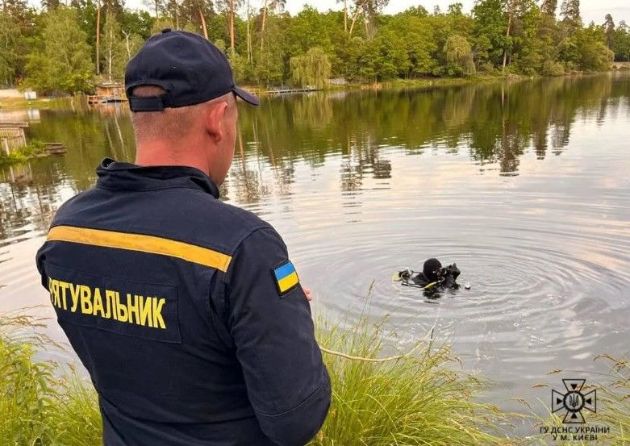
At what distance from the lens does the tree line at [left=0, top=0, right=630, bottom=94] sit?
193ft

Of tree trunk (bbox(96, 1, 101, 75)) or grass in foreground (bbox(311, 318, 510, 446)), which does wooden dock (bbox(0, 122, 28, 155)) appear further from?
tree trunk (bbox(96, 1, 101, 75))

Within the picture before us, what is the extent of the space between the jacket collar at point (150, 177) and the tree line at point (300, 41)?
53.8 metres

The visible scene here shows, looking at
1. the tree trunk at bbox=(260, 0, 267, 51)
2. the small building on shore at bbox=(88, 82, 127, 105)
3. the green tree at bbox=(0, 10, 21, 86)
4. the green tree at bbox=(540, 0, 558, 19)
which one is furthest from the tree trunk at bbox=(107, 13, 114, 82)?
the green tree at bbox=(540, 0, 558, 19)

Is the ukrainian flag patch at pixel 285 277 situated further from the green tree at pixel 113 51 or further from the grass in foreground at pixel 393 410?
the green tree at pixel 113 51

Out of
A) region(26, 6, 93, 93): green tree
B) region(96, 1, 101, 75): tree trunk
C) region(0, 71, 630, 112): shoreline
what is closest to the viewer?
region(26, 6, 93, 93): green tree

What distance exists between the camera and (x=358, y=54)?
2655 inches

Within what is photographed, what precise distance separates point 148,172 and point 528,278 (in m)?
7.58

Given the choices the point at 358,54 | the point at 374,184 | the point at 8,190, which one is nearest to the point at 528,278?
the point at 374,184

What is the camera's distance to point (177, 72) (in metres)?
1.45

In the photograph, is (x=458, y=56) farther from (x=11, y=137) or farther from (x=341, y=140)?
(x=11, y=137)

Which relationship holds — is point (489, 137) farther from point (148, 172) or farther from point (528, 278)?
point (148, 172)

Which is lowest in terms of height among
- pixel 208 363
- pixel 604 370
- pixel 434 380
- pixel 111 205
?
pixel 604 370
